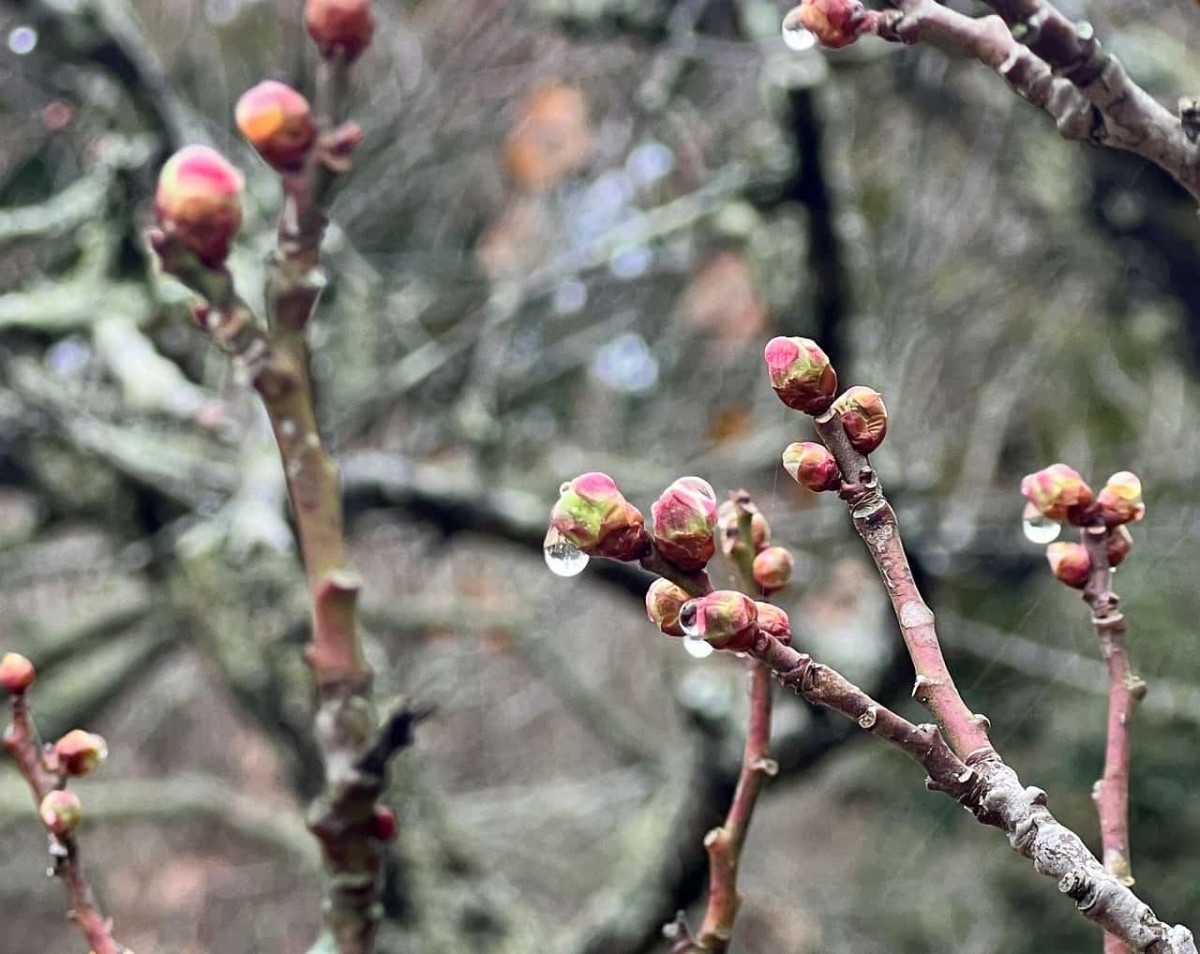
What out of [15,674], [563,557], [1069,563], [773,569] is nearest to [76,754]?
[15,674]

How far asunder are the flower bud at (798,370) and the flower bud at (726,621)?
0.09m

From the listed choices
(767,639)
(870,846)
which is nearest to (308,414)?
(767,639)

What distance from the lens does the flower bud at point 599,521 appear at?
53 cm

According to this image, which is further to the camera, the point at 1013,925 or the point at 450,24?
the point at 450,24

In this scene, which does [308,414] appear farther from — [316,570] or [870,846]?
[870,846]

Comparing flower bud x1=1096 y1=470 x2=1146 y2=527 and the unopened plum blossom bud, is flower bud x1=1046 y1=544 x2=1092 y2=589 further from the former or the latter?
the unopened plum blossom bud

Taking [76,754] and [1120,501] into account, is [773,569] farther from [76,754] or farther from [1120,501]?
[76,754]

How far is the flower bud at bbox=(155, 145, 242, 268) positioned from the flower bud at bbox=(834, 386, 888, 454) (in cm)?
28

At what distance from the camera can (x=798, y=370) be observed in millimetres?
536

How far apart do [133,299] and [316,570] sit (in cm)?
220

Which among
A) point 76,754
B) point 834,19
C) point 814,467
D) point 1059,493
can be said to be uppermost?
point 834,19

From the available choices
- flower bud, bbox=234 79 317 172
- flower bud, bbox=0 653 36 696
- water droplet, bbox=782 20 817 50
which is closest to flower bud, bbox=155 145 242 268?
flower bud, bbox=234 79 317 172

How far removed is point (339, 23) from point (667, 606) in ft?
0.98

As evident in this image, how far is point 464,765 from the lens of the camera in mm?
5141
